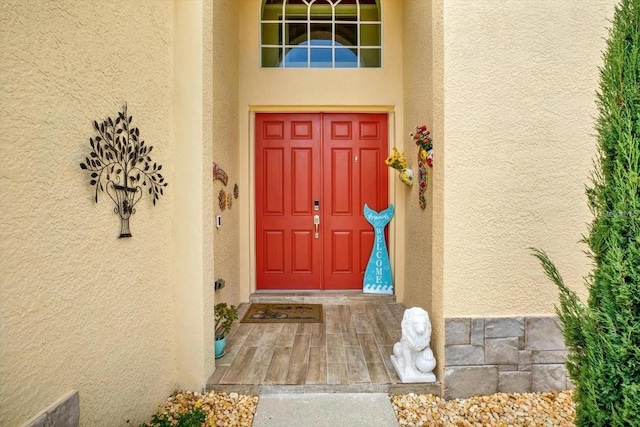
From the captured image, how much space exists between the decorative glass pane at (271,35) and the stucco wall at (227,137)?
402mm

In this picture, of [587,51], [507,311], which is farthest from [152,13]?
[507,311]

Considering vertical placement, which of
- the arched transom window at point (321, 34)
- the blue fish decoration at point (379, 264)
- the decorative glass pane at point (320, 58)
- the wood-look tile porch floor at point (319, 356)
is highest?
the arched transom window at point (321, 34)

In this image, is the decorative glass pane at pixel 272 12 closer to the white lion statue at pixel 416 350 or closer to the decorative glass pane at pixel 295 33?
the decorative glass pane at pixel 295 33

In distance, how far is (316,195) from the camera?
4.14 meters

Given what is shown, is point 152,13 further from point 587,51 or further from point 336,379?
point 587,51

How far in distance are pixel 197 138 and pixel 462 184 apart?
6.14 feet

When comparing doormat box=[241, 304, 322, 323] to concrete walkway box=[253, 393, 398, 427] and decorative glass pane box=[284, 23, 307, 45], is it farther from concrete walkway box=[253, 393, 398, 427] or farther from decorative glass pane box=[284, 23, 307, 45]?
decorative glass pane box=[284, 23, 307, 45]

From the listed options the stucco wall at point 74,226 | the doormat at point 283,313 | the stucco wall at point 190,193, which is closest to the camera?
the stucco wall at point 74,226

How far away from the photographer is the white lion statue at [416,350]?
223 cm

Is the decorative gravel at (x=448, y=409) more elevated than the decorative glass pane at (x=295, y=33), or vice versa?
the decorative glass pane at (x=295, y=33)

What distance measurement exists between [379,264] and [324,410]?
2.19 meters

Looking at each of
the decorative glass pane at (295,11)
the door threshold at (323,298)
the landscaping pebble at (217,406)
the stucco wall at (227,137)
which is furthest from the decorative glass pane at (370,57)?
the landscaping pebble at (217,406)

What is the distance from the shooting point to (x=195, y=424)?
1.89 meters

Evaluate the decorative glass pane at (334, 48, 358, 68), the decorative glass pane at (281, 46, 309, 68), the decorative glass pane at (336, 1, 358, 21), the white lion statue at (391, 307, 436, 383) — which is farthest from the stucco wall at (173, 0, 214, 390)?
the decorative glass pane at (336, 1, 358, 21)
